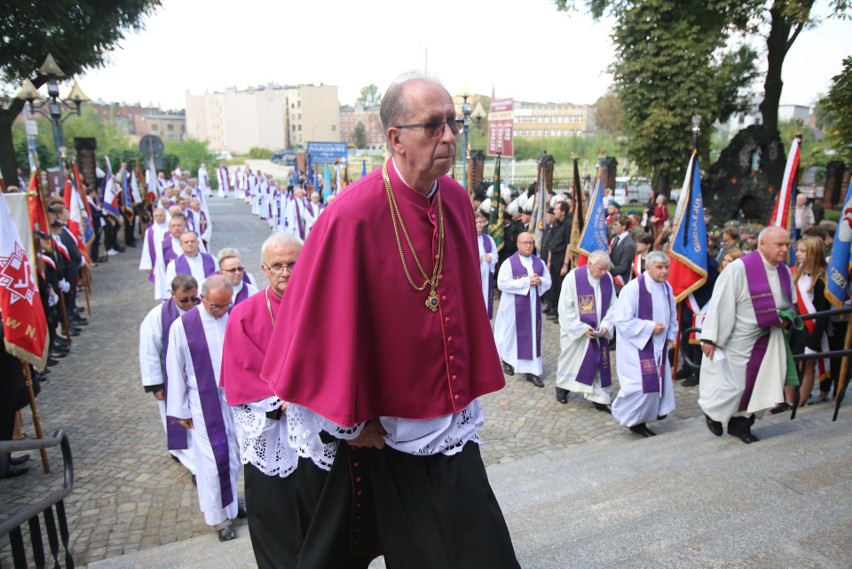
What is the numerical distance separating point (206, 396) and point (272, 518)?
1.85m

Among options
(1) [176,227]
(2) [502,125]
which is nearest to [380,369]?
(1) [176,227]

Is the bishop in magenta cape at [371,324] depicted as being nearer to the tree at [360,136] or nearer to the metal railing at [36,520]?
the metal railing at [36,520]

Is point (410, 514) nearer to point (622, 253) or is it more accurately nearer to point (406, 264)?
point (406, 264)

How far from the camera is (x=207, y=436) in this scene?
4.77m

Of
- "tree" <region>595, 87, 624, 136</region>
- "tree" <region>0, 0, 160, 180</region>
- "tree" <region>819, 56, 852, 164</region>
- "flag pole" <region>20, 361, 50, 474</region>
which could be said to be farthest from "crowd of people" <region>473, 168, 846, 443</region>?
"tree" <region>595, 87, 624, 136</region>

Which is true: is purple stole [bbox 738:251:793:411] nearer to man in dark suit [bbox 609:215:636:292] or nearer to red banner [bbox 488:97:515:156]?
man in dark suit [bbox 609:215:636:292]

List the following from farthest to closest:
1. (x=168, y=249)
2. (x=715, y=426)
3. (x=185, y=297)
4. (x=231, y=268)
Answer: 1. (x=168, y=249)
2. (x=231, y=268)
3. (x=715, y=426)
4. (x=185, y=297)

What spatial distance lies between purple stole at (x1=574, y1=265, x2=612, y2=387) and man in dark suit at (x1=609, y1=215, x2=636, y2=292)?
232cm

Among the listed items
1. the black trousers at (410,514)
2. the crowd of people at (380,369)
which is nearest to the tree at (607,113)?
the crowd of people at (380,369)

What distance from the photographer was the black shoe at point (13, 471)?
233 inches

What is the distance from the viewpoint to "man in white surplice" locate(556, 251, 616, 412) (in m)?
7.38

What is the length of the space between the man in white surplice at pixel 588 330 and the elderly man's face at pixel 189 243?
4593 mm

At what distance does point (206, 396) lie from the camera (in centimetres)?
480

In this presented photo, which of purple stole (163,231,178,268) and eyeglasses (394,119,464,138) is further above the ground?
eyeglasses (394,119,464,138)
